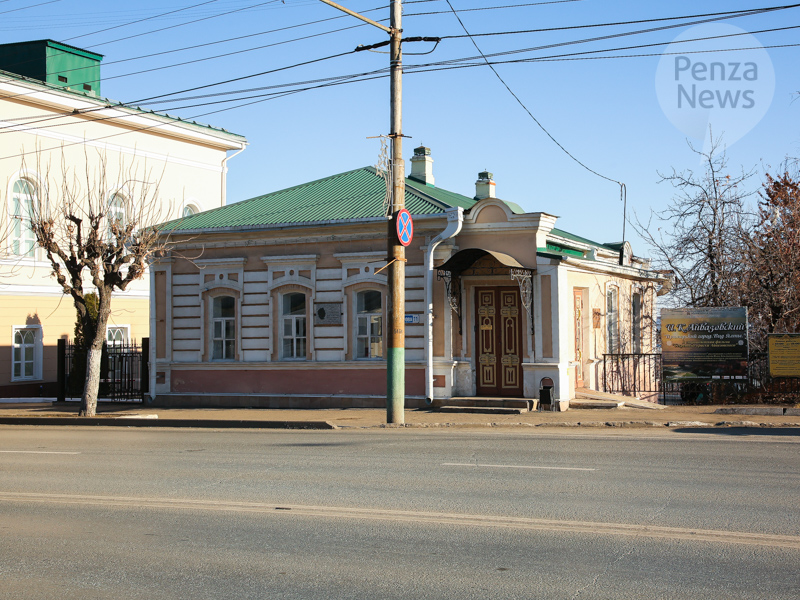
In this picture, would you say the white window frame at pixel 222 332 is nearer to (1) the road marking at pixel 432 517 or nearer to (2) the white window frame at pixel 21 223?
(2) the white window frame at pixel 21 223

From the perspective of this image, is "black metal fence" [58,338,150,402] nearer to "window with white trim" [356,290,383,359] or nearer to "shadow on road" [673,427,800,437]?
"window with white trim" [356,290,383,359]

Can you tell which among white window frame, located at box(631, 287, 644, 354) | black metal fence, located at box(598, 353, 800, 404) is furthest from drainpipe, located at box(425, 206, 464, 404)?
white window frame, located at box(631, 287, 644, 354)

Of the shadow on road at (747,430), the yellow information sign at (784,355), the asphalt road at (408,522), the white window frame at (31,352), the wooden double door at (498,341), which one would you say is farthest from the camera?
the white window frame at (31,352)

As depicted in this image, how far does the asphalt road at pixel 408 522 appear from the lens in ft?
19.8

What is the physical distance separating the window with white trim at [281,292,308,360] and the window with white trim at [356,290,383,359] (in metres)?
1.57

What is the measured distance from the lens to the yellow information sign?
18125 mm

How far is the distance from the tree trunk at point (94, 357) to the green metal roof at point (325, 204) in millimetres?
3539

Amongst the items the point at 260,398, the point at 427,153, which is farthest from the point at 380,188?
the point at 260,398

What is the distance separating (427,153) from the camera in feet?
81.9

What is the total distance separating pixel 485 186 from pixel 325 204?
5.48 metres

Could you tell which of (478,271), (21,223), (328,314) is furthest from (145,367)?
(478,271)

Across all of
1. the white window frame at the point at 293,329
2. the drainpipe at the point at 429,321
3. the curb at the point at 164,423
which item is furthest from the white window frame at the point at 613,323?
the curb at the point at 164,423

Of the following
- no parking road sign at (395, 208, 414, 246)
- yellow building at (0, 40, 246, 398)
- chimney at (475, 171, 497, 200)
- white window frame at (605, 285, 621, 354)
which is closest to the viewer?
no parking road sign at (395, 208, 414, 246)

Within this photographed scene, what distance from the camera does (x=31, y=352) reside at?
1212 inches
